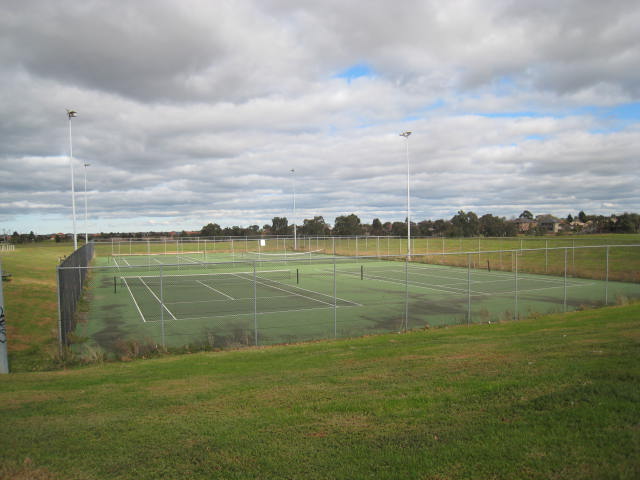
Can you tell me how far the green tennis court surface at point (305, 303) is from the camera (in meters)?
17.0

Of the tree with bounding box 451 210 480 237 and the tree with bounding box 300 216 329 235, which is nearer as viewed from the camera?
the tree with bounding box 451 210 480 237

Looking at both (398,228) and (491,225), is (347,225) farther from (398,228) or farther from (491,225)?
(491,225)

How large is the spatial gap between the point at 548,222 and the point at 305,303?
149 meters

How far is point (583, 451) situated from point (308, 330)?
524 inches

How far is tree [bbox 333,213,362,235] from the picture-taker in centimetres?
11488

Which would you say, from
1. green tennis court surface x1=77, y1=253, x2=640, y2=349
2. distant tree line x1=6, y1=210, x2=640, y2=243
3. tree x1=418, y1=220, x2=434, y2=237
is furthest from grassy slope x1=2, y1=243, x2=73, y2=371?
tree x1=418, y1=220, x2=434, y2=237

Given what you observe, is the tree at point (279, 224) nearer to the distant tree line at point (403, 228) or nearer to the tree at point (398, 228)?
the distant tree line at point (403, 228)

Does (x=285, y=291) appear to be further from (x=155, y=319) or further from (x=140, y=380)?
(x=140, y=380)

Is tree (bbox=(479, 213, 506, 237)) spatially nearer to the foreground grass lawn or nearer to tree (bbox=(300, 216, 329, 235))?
tree (bbox=(300, 216, 329, 235))

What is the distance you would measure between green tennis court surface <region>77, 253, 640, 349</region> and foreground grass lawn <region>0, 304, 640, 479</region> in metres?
5.66

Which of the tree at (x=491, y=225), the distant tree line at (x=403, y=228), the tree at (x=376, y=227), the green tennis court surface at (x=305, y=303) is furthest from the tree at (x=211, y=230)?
the green tennis court surface at (x=305, y=303)

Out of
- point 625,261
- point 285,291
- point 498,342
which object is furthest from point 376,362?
point 625,261

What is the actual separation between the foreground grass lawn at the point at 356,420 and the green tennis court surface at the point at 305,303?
18.6 ft

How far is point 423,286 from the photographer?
1182 inches
